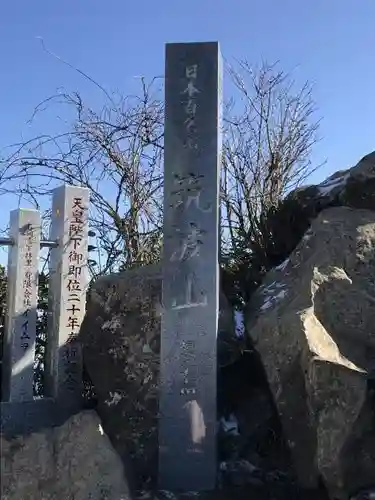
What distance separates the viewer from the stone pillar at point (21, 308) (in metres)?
5.46

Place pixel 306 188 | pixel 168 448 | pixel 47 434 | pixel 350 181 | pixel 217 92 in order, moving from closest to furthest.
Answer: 1. pixel 47 434
2. pixel 168 448
3. pixel 217 92
4. pixel 350 181
5. pixel 306 188

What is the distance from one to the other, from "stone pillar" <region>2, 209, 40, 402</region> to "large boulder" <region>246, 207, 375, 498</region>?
2074mm

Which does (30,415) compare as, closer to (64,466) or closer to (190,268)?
(64,466)

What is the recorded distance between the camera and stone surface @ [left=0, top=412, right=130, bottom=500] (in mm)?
4152

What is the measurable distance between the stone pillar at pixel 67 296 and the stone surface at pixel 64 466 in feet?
4.10

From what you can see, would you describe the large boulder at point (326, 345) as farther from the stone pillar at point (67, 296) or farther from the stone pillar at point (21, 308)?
the stone pillar at point (21, 308)

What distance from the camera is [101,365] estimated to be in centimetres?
562

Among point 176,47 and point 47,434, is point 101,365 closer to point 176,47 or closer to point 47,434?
point 47,434

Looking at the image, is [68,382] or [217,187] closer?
[217,187]

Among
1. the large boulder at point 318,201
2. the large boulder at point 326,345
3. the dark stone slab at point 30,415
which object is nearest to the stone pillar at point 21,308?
the dark stone slab at point 30,415

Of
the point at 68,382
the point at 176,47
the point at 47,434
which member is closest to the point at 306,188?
the point at 176,47

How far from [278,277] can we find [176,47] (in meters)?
2.31

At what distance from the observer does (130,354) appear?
549 centimetres

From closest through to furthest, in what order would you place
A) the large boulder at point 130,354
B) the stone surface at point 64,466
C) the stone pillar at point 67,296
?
the stone surface at point 64,466, the large boulder at point 130,354, the stone pillar at point 67,296
